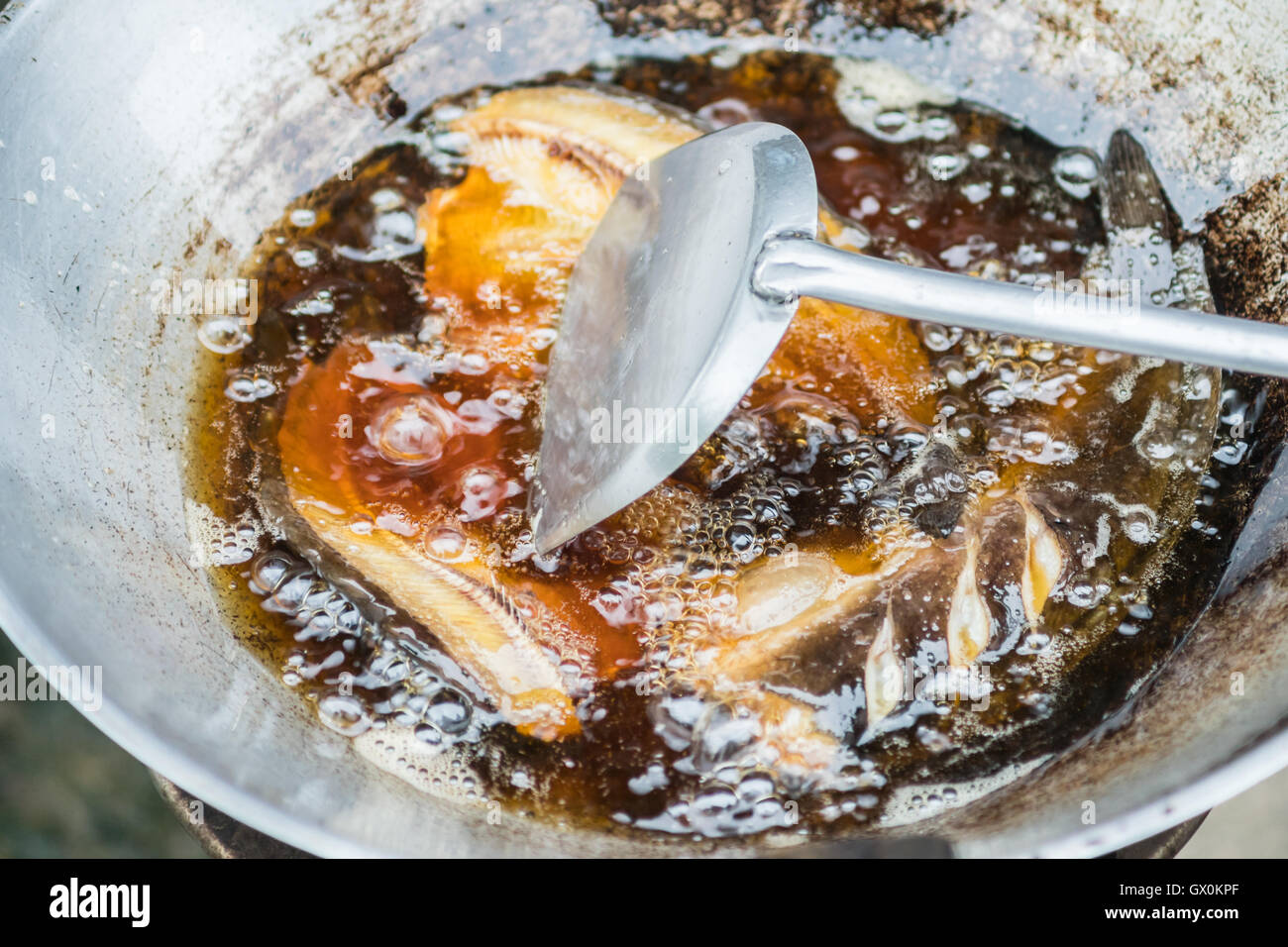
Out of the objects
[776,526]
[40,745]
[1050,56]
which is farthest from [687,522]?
[40,745]

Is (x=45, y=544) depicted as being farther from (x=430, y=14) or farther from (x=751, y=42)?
(x=751, y=42)

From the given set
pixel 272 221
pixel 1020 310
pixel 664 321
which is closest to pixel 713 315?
pixel 664 321

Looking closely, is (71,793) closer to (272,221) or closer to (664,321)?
(272,221)

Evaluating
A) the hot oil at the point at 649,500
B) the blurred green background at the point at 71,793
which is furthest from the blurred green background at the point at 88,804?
the hot oil at the point at 649,500

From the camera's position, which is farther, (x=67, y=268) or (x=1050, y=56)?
(x=1050, y=56)

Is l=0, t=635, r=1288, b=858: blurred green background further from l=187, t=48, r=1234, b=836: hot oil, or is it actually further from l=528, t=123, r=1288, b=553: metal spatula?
l=528, t=123, r=1288, b=553: metal spatula

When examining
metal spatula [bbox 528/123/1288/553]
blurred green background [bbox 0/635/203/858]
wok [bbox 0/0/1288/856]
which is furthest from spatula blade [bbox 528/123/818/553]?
blurred green background [bbox 0/635/203/858]
